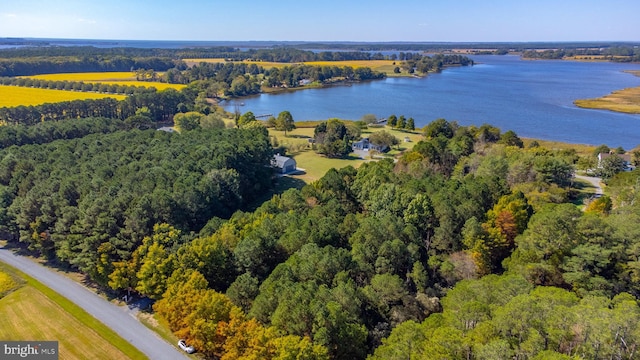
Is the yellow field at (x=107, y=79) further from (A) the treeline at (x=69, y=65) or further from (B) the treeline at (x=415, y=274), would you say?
(B) the treeline at (x=415, y=274)

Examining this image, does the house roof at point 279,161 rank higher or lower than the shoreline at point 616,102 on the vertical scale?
lower

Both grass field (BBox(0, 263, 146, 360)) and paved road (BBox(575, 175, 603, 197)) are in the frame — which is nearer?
grass field (BBox(0, 263, 146, 360))

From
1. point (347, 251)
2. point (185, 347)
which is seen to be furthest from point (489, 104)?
point (185, 347)

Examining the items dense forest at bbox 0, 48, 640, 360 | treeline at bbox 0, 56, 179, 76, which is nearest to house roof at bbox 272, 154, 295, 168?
dense forest at bbox 0, 48, 640, 360

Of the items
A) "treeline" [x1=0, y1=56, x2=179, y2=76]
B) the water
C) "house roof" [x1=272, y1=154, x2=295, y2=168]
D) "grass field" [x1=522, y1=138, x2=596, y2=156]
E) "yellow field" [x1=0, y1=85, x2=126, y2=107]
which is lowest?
"house roof" [x1=272, y1=154, x2=295, y2=168]

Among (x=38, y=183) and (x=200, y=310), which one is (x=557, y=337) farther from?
(x=38, y=183)

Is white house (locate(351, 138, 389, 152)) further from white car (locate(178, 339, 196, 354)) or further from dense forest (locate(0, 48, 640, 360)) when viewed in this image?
white car (locate(178, 339, 196, 354))

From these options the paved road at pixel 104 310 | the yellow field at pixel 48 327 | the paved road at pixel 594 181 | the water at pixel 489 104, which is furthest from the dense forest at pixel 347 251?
the water at pixel 489 104

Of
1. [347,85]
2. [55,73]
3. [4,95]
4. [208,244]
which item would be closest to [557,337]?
[208,244]
